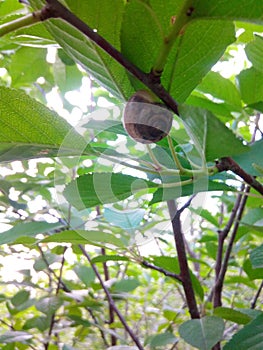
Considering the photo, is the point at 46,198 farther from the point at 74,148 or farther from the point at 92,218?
the point at 74,148

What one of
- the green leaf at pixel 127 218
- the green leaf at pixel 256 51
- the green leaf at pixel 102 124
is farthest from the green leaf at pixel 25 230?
the green leaf at pixel 256 51

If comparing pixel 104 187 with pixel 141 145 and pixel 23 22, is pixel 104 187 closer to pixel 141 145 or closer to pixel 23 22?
pixel 141 145

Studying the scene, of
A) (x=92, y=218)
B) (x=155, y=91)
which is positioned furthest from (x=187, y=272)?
(x=155, y=91)

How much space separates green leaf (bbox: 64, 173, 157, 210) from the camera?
0.46m

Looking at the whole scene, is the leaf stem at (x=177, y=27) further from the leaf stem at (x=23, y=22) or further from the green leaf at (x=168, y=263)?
the green leaf at (x=168, y=263)

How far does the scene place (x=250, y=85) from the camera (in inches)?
27.0

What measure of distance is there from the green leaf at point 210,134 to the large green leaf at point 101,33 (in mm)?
87

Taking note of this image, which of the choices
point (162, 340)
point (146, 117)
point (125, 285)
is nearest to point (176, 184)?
point (146, 117)

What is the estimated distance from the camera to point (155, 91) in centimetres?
32

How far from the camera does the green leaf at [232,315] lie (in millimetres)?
684

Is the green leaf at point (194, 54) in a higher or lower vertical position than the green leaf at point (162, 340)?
higher

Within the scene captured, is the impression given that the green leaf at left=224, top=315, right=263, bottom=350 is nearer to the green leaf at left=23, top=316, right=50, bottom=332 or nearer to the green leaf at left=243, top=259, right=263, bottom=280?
the green leaf at left=243, top=259, right=263, bottom=280

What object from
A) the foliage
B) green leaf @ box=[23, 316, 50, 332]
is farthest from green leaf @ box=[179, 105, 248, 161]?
green leaf @ box=[23, 316, 50, 332]

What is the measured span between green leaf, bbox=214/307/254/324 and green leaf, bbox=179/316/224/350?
5 cm
